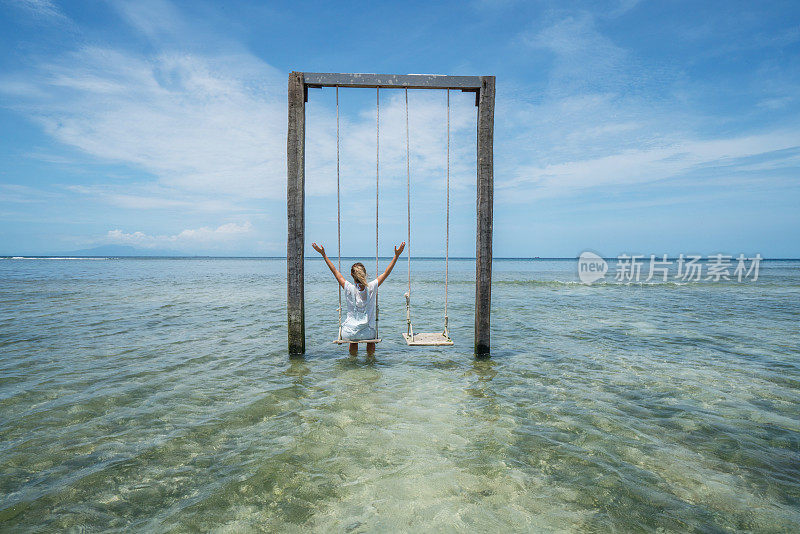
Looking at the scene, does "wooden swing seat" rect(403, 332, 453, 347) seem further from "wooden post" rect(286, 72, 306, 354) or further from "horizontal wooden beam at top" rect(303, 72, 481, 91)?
"horizontal wooden beam at top" rect(303, 72, 481, 91)

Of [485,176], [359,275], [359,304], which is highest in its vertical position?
[485,176]

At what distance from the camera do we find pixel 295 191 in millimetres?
7176

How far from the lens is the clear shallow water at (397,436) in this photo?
3.13 metres

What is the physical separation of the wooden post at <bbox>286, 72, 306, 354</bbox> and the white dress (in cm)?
93

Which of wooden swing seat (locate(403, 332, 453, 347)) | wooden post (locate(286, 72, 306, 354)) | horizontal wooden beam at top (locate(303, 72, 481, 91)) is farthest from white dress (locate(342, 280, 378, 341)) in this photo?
horizontal wooden beam at top (locate(303, 72, 481, 91))

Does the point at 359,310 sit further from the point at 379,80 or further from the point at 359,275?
the point at 379,80

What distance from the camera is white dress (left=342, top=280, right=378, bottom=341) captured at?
716 centimetres

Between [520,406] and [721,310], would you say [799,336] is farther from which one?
[520,406]

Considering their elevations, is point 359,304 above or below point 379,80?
below

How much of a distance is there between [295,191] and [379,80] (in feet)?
7.94

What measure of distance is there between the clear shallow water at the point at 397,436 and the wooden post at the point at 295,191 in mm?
1313

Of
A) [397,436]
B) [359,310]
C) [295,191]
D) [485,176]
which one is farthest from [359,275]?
[397,436]

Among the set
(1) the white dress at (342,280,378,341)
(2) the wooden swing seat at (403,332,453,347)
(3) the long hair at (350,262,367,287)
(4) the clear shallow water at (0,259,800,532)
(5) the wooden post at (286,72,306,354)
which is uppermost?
(5) the wooden post at (286,72,306,354)

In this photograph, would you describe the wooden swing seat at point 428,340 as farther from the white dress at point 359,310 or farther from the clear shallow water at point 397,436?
the white dress at point 359,310
